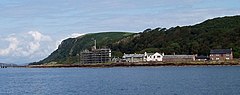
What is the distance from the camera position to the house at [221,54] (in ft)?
504

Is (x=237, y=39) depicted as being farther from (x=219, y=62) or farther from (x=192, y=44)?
(x=219, y=62)

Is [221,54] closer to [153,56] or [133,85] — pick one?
[153,56]

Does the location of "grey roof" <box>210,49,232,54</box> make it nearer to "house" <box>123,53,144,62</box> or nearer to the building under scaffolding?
"house" <box>123,53,144,62</box>

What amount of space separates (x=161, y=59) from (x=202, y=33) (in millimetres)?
38040

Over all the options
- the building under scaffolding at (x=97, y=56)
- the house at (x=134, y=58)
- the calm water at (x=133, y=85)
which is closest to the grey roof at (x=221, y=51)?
the house at (x=134, y=58)

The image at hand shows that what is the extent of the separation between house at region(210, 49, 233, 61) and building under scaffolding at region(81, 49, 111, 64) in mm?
48389

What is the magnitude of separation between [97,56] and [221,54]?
56074 mm

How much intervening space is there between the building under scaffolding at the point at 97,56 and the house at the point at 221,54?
159ft

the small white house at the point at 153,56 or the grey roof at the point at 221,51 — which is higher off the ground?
the grey roof at the point at 221,51

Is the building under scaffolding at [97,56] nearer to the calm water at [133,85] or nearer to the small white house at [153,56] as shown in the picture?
the small white house at [153,56]

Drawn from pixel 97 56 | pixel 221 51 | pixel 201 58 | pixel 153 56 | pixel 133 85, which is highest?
pixel 221 51

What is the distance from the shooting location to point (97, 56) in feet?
628

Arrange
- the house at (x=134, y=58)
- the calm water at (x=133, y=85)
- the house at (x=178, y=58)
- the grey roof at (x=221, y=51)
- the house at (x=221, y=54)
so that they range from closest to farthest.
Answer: the calm water at (x=133, y=85)
the house at (x=221, y=54)
the grey roof at (x=221, y=51)
the house at (x=178, y=58)
the house at (x=134, y=58)

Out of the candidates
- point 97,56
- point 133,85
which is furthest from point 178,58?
point 133,85
